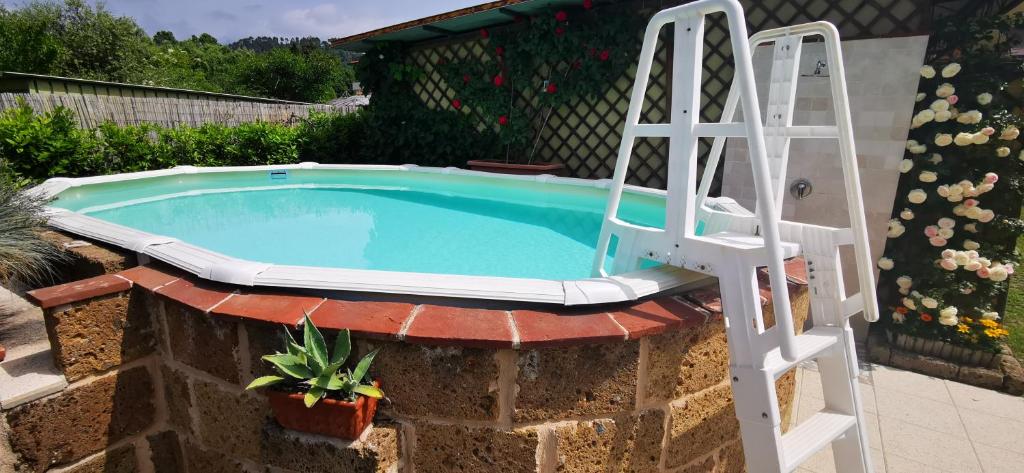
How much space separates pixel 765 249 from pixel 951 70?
2.90 m

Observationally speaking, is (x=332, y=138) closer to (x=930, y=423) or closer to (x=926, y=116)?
(x=926, y=116)

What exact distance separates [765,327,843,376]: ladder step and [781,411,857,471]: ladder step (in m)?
0.19

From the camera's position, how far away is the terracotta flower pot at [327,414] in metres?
1.24

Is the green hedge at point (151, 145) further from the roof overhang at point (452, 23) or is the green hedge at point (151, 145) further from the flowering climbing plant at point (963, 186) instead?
the flowering climbing plant at point (963, 186)

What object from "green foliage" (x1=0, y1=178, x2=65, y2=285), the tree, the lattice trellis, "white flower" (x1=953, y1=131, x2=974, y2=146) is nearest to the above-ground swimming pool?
"green foliage" (x1=0, y1=178, x2=65, y2=285)

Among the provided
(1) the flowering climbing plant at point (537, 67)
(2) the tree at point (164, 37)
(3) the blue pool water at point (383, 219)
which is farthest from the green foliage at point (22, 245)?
(2) the tree at point (164, 37)

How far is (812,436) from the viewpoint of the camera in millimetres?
1283

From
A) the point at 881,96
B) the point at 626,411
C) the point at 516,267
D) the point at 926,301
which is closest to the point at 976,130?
the point at 881,96

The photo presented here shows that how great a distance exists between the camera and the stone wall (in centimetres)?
130

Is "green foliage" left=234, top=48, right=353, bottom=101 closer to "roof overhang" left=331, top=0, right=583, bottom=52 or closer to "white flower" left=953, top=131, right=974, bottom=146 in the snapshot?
"roof overhang" left=331, top=0, right=583, bottom=52

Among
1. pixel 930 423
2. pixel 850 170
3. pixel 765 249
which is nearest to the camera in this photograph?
pixel 765 249

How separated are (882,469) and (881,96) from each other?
2.36m

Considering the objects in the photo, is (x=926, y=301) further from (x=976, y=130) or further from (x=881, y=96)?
(x=881, y=96)

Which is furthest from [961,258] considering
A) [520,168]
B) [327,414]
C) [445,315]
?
[520,168]
